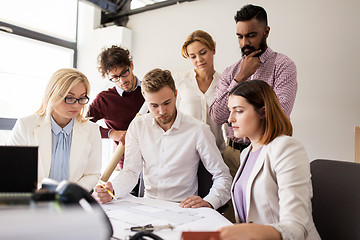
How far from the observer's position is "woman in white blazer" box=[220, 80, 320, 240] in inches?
42.1

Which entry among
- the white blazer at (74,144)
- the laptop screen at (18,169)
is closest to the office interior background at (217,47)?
the white blazer at (74,144)

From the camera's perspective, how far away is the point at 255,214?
131cm

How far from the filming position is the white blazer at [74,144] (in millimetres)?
1719

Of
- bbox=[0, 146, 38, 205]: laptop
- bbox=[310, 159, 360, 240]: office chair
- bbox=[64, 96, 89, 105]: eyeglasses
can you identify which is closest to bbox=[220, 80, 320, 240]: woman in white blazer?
bbox=[310, 159, 360, 240]: office chair

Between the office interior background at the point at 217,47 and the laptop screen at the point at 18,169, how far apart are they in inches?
106

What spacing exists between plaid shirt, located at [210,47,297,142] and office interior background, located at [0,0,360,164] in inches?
49.4

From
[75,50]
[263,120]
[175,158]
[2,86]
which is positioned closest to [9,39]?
[2,86]

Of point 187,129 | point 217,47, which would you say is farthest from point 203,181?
point 217,47

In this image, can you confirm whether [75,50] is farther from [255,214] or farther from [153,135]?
[255,214]

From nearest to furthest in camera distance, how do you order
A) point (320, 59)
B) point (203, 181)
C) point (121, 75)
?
point (203, 181) < point (121, 75) < point (320, 59)

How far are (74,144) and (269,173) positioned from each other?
112 centimetres

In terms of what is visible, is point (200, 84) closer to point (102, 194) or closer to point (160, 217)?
point (102, 194)

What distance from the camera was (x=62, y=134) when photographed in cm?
183

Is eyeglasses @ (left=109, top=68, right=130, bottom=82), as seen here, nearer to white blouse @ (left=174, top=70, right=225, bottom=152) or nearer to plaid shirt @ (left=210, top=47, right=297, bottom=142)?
white blouse @ (left=174, top=70, right=225, bottom=152)
